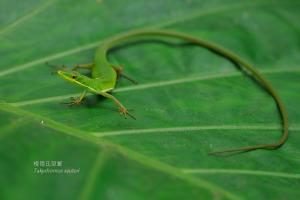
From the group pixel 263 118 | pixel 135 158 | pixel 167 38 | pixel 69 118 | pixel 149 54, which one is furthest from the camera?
pixel 167 38

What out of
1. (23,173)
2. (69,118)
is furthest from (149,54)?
(23,173)

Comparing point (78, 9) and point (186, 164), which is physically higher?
point (78, 9)

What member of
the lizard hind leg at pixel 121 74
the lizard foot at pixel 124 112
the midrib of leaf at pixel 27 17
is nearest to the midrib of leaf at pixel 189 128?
the lizard foot at pixel 124 112

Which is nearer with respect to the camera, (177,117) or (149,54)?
(177,117)

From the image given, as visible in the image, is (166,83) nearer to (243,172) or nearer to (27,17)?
(243,172)

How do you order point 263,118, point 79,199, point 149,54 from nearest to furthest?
point 79,199, point 263,118, point 149,54

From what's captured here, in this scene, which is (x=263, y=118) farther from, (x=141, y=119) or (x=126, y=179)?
(x=126, y=179)

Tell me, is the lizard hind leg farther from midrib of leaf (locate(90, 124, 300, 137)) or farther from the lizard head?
midrib of leaf (locate(90, 124, 300, 137))

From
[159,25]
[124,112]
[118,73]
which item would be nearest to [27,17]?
[118,73]
